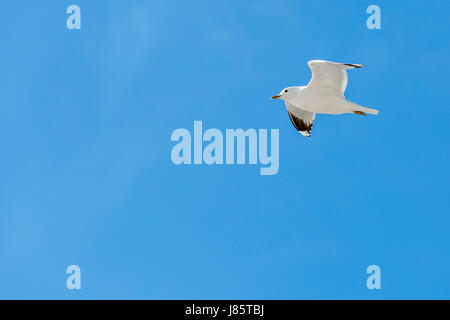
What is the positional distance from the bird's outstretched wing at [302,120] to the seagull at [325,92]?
18.6 inches

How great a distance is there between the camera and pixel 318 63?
6.26 metres

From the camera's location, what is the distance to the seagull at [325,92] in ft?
20.7

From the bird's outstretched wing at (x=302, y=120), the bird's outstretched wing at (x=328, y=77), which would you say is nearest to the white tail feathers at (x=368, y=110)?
the bird's outstretched wing at (x=328, y=77)

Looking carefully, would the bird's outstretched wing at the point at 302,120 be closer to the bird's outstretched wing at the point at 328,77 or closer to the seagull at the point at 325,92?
the seagull at the point at 325,92

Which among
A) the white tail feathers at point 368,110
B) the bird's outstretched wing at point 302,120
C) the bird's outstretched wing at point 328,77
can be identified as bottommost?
the white tail feathers at point 368,110

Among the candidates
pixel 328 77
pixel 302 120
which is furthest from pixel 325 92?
pixel 302 120

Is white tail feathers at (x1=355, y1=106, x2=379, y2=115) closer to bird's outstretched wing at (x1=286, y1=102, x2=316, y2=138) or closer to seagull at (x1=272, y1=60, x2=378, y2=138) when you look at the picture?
seagull at (x1=272, y1=60, x2=378, y2=138)

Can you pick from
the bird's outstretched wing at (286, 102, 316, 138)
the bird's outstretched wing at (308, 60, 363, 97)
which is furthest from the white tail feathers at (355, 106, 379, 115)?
the bird's outstretched wing at (286, 102, 316, 138)

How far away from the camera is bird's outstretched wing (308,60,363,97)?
6258 mm

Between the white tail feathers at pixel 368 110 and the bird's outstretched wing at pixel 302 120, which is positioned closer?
the white tail feathers at pixel 368 110

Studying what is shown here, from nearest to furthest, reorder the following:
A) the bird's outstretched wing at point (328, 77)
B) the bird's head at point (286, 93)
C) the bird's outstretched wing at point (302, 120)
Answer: the bird's outstretched wing at point (328, 77) < the bird's head at point (286, 93) < the bird's outstretched wing at point (302, 120)
